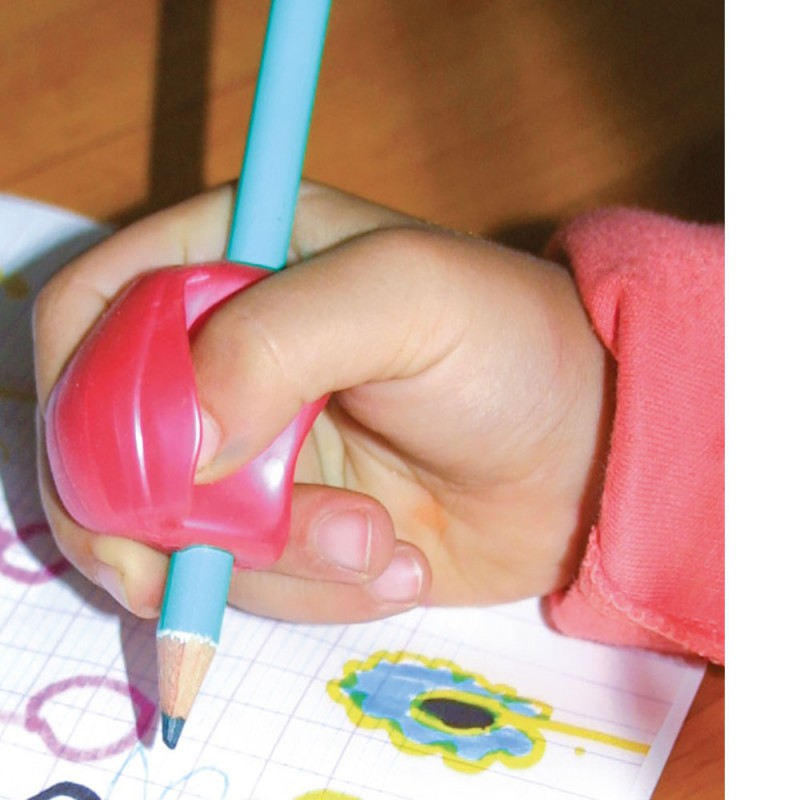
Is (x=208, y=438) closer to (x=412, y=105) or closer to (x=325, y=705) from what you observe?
(x=325, y=705)

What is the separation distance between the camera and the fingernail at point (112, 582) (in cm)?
39

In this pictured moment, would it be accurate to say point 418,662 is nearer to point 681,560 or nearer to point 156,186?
point 681,560

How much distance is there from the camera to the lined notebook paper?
36 centimetres

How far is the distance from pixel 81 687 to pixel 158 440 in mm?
109

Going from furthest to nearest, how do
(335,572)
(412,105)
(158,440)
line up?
1. (412,105)
2. (335,572)
3. (158,440)

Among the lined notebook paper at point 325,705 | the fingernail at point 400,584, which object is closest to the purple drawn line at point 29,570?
the lined notebook paper at point 325,705

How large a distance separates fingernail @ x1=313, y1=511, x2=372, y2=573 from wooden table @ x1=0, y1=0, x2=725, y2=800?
0.50ft

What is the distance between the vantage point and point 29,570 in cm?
41

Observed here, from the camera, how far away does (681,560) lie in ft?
1.35

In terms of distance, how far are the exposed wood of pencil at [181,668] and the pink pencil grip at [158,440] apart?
0.08 feet

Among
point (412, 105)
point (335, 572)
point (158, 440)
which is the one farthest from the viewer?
point (412, 105)

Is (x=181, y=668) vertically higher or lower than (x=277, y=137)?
lower

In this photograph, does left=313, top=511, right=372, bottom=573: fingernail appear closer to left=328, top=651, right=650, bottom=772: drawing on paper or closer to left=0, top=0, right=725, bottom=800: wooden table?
left=328, top=651, right=650, bottom=772: drawing on paper

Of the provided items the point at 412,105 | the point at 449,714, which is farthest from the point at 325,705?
the point at 412,105
